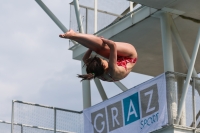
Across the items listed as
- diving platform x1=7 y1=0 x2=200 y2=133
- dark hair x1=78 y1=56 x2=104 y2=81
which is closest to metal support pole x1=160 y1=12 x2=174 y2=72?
diving platform x1=7 y1=0 x2=200 y2=133

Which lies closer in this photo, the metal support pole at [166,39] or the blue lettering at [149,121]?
the blue lettering at [149,121]

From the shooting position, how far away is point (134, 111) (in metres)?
21.1

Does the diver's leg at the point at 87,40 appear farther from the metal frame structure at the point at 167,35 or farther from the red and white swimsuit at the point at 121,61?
the metal frame structure at the point at 167,35

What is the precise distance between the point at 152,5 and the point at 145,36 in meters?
2.49

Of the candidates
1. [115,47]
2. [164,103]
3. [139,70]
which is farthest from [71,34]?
[139,70]

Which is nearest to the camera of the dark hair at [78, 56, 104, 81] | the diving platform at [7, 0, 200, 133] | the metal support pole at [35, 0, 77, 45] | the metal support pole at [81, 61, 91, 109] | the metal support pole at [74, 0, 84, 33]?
the dark hair at [78, 56, 104, 81]

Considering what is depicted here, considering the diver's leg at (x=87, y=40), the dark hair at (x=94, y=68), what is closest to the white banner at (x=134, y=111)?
the dark hair at (x=94, y=68)

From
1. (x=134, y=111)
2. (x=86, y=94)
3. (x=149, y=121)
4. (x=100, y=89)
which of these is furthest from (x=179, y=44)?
(x=86, y=94)

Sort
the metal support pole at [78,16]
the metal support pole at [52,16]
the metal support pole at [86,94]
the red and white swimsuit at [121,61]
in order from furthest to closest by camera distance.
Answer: the metal support pole at [86,94] < the metal support pole at [52,16] < the metal support pole at [78,16] < the red and white swimsuit at [121,61]

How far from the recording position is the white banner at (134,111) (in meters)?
20.2

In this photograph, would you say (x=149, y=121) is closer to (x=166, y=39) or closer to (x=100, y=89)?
(x=166, y=39)

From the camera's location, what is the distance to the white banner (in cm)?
2016

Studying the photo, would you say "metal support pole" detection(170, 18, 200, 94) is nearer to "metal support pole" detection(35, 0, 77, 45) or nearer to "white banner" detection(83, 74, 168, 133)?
"white banner" detection(83, 74, 168, 133)

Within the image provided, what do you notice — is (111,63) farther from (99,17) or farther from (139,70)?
(139,70)
